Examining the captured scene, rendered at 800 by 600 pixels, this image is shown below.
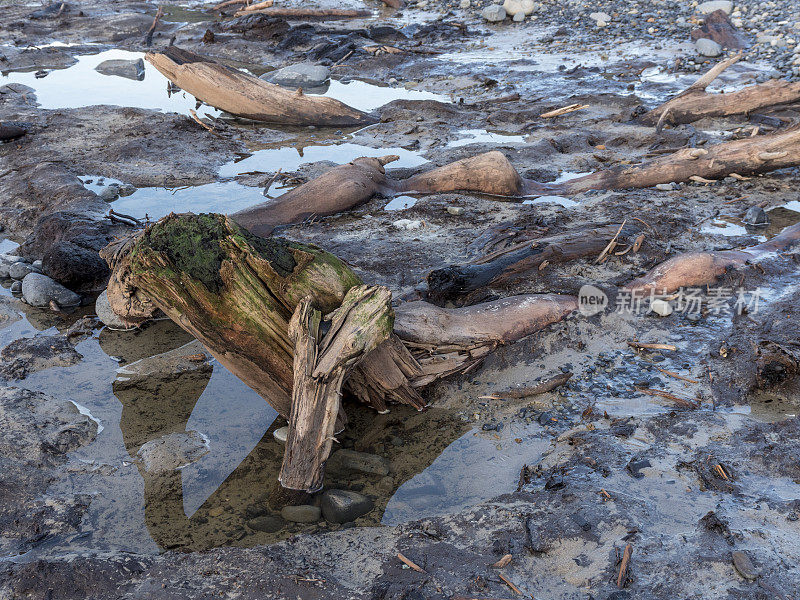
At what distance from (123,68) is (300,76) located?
12.2 feet

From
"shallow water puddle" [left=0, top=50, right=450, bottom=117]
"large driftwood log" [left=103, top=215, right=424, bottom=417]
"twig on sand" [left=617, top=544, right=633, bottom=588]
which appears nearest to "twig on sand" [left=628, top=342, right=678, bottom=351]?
"large driftwood log" [left=103, top=215, right=424, bottom=417]

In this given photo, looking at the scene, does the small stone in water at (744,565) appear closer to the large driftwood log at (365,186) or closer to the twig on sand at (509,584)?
the twig on sand at (509,584)

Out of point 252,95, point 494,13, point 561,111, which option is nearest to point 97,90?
point 252,95

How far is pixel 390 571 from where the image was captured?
295cm

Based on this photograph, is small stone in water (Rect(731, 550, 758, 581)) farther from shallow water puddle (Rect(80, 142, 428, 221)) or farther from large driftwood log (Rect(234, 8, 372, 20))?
large driftwood log (Rect(234, 8, 372, 20))

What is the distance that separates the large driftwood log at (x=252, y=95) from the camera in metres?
9.89

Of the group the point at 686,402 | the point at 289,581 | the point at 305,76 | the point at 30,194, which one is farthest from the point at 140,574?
the point at 305,76

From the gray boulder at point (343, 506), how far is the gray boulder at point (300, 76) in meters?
9.93

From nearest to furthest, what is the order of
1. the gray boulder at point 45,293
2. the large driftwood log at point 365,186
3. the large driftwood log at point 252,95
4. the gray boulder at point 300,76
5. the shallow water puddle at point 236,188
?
1. the gray boulder at point 45,293
2. the large driftwood log at point 365,186
3. the shallow water puddle at point 236,188
4. the large driftwood log at point 252,95
5. the gray boulder at point 300,76

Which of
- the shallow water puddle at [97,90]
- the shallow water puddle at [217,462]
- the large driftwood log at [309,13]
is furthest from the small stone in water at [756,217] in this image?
the large driftwood log at [309,13]

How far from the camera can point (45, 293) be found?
18.1 feet

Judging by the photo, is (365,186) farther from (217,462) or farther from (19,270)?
(217,462)

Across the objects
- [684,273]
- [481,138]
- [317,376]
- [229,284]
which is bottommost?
[481,138]

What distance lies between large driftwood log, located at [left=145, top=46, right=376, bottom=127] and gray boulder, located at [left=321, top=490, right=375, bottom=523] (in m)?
7.41
